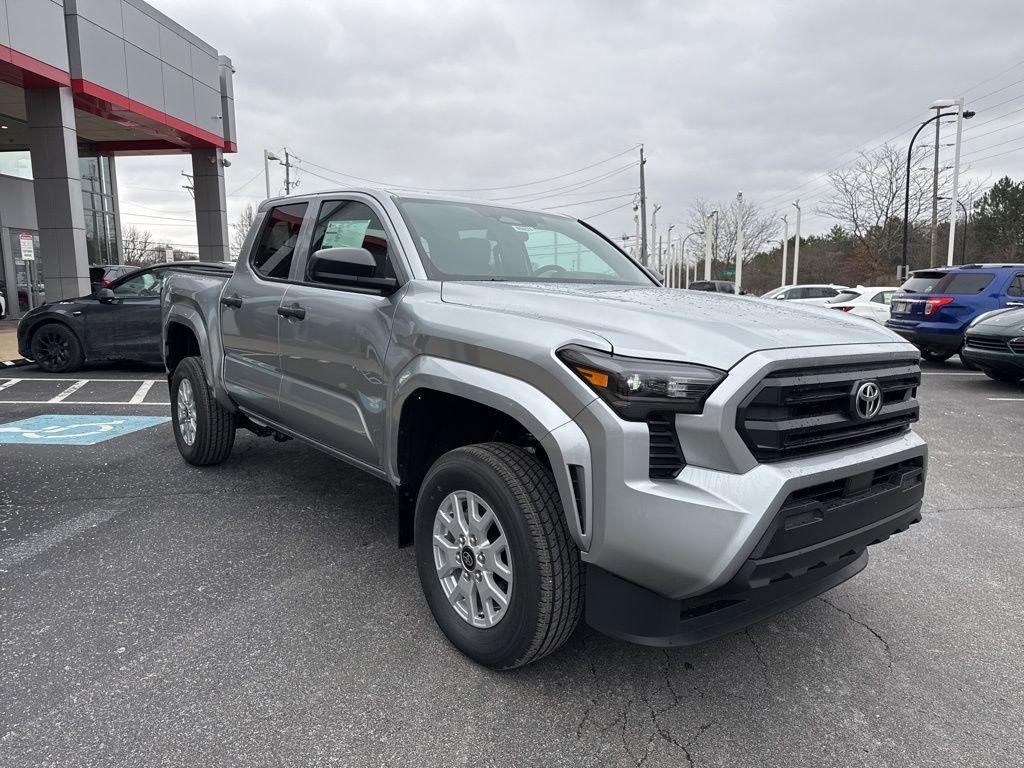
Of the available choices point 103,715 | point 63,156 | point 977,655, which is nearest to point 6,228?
point 63,156

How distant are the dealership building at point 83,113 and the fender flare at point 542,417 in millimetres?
14079

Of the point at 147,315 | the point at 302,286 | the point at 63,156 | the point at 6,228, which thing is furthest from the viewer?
the point at 6,228

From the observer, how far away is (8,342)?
45.8 feet

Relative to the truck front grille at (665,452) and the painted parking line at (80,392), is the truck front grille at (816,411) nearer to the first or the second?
the truck front grille at (665,452)

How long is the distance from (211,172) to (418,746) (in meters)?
21.2

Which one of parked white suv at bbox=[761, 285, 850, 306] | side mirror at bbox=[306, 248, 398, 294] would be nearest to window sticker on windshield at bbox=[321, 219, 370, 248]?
side mirror at bbox=[306, 248, 398, 294]

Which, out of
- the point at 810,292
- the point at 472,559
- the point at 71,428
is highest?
the point at 810,292

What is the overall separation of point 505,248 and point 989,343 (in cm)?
817

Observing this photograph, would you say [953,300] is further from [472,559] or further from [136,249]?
[136,249]

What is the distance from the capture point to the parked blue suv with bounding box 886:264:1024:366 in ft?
35.7

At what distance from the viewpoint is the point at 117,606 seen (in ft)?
10.3

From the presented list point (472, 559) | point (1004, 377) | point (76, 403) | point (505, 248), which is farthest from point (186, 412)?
point (1004, 377)

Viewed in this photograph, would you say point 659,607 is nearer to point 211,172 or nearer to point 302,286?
point 302,286

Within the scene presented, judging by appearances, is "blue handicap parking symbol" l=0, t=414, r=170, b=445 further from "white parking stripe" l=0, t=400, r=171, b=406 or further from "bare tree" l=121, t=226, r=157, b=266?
"bare tree" l=121, t=226, r=157, b=266
